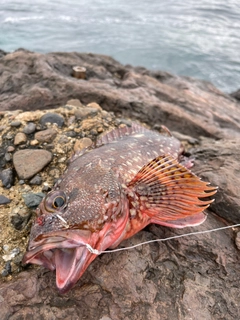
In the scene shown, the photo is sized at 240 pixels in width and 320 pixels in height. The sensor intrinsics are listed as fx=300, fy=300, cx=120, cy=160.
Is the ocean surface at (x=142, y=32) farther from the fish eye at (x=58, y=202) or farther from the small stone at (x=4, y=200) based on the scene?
the fish eye at (x=58, y=202)

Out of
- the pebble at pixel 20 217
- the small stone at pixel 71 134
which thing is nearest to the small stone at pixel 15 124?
the small stone at pixel 71 134

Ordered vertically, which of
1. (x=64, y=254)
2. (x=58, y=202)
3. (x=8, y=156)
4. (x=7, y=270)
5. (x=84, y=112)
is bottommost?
(x=7, y=270)

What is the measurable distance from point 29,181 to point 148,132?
2.05 m

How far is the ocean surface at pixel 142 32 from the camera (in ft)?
58.5

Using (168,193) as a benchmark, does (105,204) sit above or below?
above

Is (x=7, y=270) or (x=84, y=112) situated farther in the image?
(x=84, y=112)

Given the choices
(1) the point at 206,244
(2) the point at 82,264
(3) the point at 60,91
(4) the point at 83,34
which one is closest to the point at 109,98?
(3) the point at 60,91

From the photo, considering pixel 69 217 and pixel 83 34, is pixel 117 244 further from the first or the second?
pixel 83 34

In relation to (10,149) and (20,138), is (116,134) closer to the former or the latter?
(20,138)

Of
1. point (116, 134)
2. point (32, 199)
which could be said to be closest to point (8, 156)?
point (32, 199)

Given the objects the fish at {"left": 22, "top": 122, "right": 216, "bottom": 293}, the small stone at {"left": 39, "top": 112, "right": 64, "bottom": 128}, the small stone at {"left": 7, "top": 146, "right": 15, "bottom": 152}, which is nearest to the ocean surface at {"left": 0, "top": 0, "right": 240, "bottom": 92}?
the small stone at {"left": 39, "top": 112, "right": 64, "bottom": 128}

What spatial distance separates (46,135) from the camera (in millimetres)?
4891

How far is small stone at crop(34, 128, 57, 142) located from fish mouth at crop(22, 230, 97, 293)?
2.36m

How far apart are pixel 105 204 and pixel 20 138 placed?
90.9 inches
